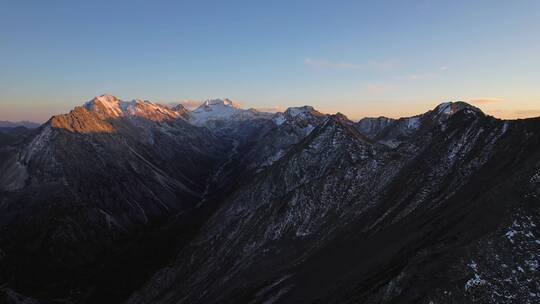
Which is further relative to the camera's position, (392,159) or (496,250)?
(392,159)

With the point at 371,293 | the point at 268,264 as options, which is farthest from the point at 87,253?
the point at 371,293

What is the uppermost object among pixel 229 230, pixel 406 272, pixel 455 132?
pixel 455 132

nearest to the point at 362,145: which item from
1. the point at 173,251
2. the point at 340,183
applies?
the point at 340,183

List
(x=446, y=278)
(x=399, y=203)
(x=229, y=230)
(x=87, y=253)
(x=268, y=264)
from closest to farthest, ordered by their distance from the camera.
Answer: (x=446, y=278) < (x=399, y=203) < (x=268, y=264) < (x=229, y=230) < (x=87, y=253)

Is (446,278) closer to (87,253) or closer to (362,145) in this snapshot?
(362,145)

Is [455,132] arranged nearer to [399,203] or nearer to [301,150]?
[399,203]

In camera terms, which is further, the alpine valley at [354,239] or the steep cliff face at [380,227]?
the steep cliff face at [380,227]

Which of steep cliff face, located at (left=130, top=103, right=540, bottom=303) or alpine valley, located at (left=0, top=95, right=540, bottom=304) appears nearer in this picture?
alpine valley, located at (left=0, top=95, right=540, bottom=304)

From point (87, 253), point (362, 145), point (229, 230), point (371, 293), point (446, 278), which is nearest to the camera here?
point (446, 278)

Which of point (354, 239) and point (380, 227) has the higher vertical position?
point (380, 227)

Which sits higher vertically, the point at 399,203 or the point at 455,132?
the point at 455,132

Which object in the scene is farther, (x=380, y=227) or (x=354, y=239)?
(x=354, y=239)
